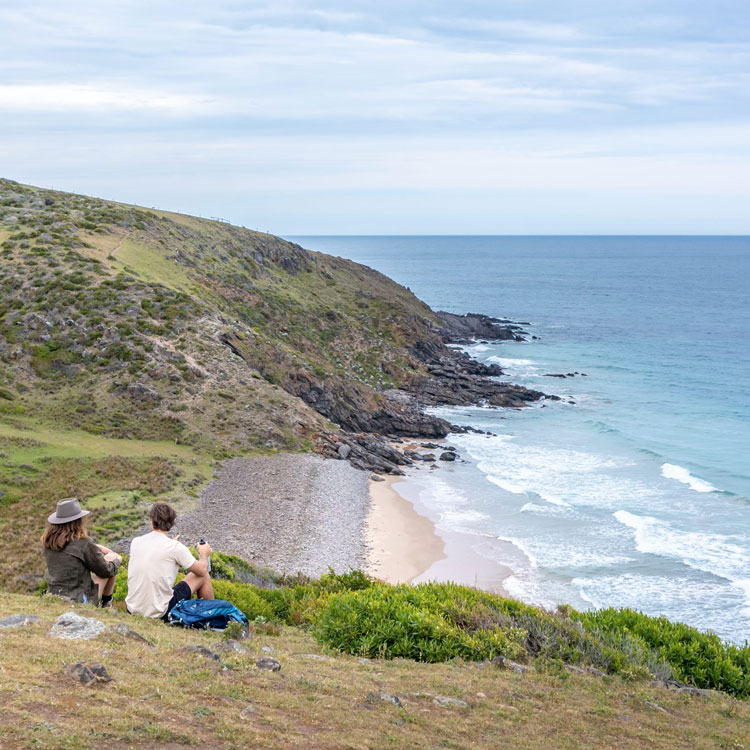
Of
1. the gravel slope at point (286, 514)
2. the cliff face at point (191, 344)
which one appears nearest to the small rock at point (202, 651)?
the gravel slope at point (286, 514)

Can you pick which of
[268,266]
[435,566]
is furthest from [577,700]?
[268,266]

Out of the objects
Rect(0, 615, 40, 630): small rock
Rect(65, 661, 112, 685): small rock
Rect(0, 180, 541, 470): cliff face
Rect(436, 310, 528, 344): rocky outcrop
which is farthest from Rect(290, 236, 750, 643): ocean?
Rect(65, 661, 112, 685): small rock

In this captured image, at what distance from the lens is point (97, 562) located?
10172mm

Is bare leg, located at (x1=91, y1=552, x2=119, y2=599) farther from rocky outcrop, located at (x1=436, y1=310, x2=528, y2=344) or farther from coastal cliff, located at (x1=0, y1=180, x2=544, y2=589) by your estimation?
rocky outcrop, located at (x1=436, y1=310, x2=528, y2=344)

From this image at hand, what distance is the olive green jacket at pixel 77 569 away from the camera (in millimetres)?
10086

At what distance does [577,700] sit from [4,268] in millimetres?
49817

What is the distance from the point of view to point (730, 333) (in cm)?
10075

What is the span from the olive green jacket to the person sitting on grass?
49 centimetres

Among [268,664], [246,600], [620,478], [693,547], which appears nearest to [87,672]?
[268,664]

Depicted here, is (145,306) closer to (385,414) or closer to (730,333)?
(385,414)

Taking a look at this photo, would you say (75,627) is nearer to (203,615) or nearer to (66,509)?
(66,509)

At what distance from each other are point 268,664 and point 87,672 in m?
2.19

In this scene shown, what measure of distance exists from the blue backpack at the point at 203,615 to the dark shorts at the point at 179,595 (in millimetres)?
41

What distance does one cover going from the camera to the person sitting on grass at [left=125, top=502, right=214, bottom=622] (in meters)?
9.44
